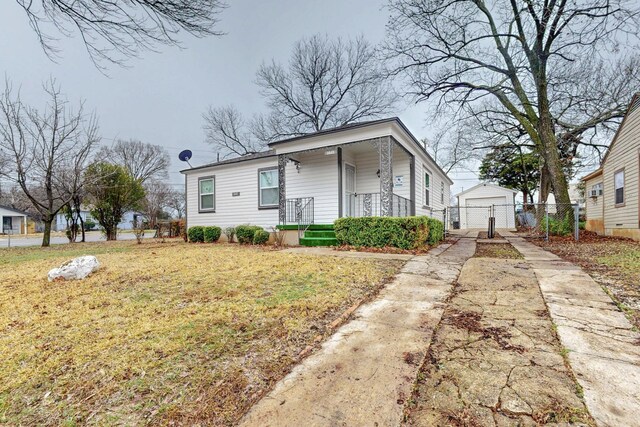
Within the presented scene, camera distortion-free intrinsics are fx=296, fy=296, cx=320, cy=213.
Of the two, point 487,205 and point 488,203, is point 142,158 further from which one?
point 488,203

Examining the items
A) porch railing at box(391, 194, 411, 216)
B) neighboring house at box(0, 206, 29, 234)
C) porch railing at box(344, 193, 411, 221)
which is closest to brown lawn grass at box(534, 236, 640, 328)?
porch railing at box(391, 194, 411, 216)

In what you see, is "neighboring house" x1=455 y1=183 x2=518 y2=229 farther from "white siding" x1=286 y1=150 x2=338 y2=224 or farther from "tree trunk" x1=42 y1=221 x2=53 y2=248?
"tree trunk" x1=42 y1=221 x2=53 y2=248

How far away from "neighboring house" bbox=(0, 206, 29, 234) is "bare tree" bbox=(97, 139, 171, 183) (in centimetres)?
1385

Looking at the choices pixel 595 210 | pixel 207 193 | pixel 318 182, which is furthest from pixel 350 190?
pixel 595 210

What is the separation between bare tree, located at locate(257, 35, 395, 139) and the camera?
20.3 m

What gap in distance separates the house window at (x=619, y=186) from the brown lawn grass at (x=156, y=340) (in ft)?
34.9

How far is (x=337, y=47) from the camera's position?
20094 mm

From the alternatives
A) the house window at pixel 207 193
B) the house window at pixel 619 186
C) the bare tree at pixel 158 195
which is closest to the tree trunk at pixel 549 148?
the house window at pixel 619 186

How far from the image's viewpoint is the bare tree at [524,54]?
9188mm

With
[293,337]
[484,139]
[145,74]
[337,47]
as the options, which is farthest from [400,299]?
[337,47]

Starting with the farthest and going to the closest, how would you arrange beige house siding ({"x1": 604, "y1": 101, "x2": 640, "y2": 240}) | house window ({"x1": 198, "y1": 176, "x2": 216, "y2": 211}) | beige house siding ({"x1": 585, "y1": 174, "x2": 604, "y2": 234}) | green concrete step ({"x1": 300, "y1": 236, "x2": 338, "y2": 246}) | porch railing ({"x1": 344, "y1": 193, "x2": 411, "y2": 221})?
house window ({"x1": 198, "y1": 176, "x2": 216, "y2": 211}) < beige house siding ({"x1": 585, "y1": 174, "x2": 604, "y2": 234}) < porch railing ({"x1": 344, "y1": 193, "x2": 411, "y2": 221}) < beige house siding ({"x1": 604, "y1": 101, "x2": 640, "y2": 240}) < green concrete step ({"x1": 300, "y1": 236, "x2": 338, "y2": 246})

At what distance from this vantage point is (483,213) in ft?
66.6

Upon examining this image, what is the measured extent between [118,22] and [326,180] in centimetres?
705

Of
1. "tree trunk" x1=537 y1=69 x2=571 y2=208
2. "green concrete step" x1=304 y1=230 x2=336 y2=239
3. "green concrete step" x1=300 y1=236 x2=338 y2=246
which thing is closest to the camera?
"green concrete step" x1=300 y1=236 x2=338 y2=246
